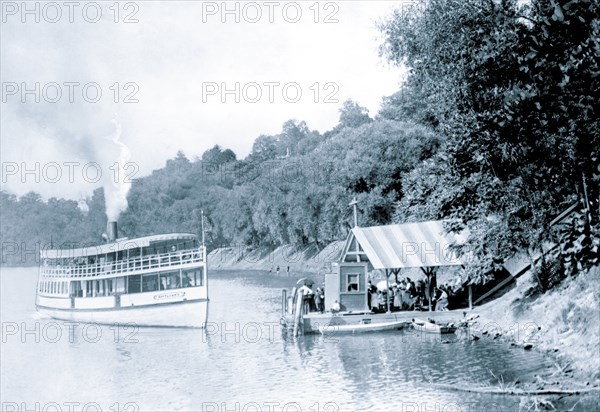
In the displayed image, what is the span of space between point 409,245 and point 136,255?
57.8 feet

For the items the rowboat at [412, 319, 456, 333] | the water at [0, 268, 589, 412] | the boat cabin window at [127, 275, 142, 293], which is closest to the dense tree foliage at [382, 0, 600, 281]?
the rowboat at [412, 319, 456, 333]

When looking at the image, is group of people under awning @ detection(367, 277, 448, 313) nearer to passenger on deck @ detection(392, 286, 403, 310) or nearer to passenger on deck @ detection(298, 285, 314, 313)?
passenger on deck @ detection(392, 286, 403, 310)

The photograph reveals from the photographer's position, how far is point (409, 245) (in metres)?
34.6

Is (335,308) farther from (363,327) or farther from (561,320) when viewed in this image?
(561,320)

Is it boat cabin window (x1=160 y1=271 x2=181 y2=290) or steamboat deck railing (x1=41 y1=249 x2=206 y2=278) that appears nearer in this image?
steamboat deck railing (x1=41 y1=249 x2=206 y2=278)

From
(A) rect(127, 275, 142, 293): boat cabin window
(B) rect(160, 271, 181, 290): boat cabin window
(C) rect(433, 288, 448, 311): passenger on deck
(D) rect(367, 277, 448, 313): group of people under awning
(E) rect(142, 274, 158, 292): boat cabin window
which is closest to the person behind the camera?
(D) rect(367, 277, 448, 313): group of people under awning

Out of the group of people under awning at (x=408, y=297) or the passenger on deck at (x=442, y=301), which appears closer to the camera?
the group of people under awning at (x=408, y=297)

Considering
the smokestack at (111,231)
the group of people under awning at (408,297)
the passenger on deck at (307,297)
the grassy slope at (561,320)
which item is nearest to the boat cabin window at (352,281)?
the group of people under awning at (408,297)

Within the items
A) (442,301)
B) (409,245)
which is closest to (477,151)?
(409,245)

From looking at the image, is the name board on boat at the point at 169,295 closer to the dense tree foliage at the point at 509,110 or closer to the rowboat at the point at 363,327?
the rowboat at the point at 363,327

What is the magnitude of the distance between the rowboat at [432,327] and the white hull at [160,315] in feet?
42.5

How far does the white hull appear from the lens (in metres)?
39.8

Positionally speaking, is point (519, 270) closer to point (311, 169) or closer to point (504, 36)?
point (504, 36)

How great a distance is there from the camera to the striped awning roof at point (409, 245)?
33438mm
